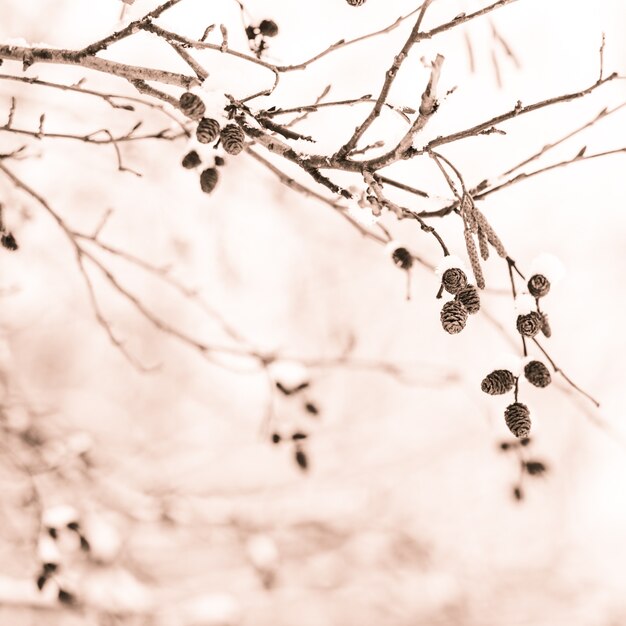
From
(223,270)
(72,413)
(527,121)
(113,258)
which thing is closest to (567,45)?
(527,121)

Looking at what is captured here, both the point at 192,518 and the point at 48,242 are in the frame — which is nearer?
the point at 48,242

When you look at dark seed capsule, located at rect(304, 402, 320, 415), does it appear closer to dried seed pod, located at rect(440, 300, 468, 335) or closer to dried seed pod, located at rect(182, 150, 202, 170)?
dried seed pod, located at rect(182, 150, 202, 170)

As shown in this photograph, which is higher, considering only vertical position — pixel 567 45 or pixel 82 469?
pixel 567 45

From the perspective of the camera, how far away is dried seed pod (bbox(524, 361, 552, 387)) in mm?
1396

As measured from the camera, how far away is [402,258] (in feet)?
5.55

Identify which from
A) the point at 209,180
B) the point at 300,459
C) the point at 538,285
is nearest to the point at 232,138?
the point at 209,180

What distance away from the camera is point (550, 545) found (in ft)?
17.1

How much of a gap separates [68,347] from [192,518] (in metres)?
1.71

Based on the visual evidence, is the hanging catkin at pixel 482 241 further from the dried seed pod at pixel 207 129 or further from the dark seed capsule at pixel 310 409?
the dark seed capsule at pixel 310 409

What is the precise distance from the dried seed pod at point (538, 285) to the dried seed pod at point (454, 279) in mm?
195

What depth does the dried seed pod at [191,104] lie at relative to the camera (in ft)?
3.99

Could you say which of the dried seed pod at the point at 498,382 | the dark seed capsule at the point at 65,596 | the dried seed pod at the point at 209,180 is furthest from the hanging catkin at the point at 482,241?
A: the dark seed capsule at the point at 65,596

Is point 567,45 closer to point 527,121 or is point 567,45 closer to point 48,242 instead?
point 527,121


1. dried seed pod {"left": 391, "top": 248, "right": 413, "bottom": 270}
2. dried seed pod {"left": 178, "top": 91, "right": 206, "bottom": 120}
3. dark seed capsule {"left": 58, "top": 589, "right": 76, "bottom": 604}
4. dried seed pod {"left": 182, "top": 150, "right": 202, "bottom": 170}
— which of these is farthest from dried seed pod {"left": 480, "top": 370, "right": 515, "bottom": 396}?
dark seed capsule {"left": 58, "top": 589, "right": 76, "bottom": 604}
